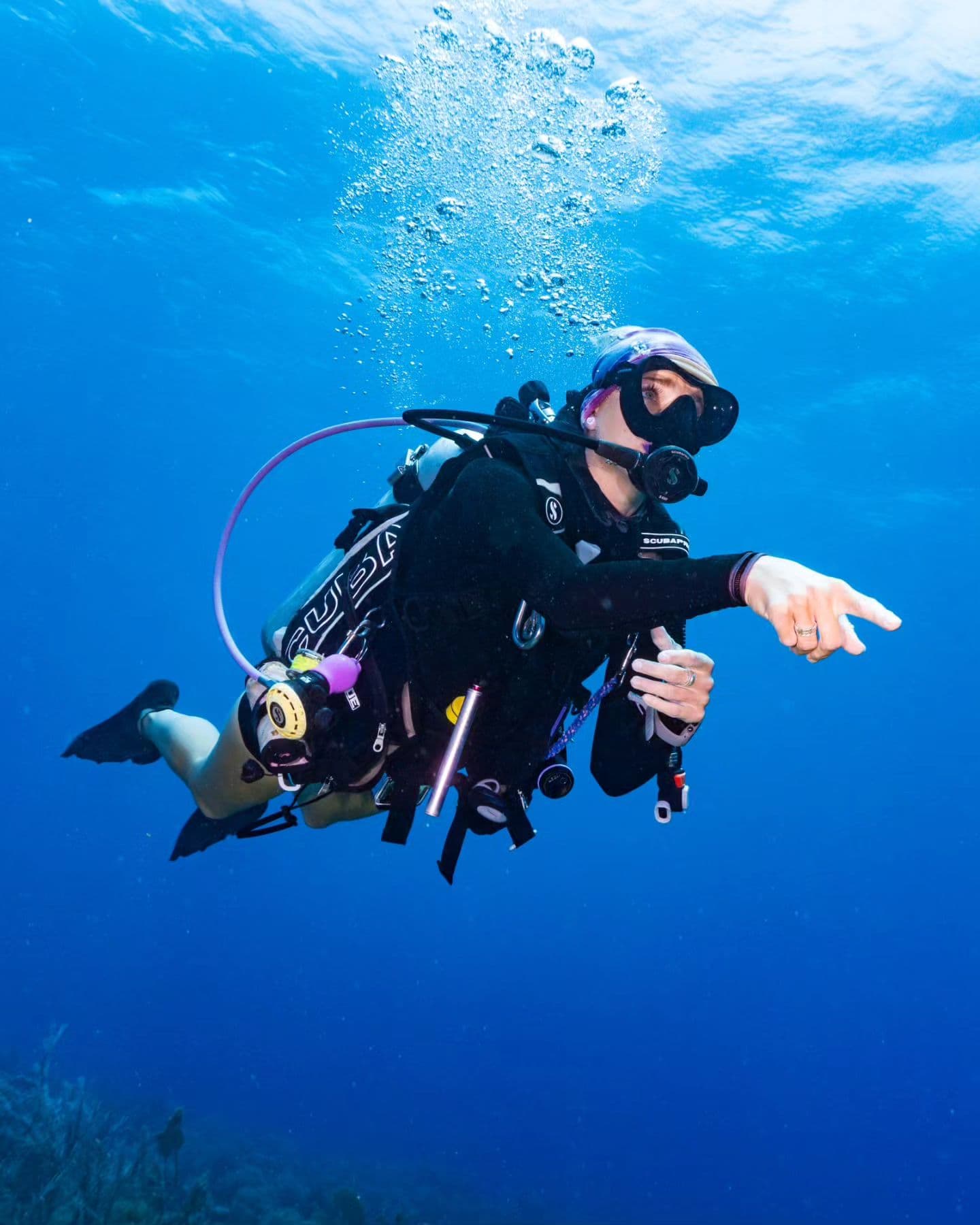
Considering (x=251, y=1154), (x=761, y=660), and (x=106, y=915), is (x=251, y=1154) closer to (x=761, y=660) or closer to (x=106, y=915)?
(x=106, y=915)

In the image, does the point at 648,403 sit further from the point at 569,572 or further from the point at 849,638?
the point at 849,638

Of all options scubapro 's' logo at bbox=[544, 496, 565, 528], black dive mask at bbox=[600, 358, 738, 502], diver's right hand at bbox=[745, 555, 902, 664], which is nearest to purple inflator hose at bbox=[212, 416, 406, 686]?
scubapro 's' logo at bbox=[544, 496, 565, 528]

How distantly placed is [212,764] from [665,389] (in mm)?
3055

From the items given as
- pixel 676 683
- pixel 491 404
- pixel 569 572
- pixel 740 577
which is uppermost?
pixel 491 404

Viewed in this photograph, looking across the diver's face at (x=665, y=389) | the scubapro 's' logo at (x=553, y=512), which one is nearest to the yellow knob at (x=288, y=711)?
the scubapro 's' logo at (x=553, y=512)

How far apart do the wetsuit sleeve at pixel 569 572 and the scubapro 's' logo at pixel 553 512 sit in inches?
5.0

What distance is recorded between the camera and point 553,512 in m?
2.96

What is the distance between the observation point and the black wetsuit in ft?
7.94

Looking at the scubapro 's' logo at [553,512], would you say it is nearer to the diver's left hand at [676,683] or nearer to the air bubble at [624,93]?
the diver's left hand at [676,683]

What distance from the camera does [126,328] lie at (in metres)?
31.3

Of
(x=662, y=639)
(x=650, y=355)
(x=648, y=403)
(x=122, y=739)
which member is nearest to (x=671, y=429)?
(x=648, y=403)

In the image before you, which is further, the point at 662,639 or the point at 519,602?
the point at 662,639

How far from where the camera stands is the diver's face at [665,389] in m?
3.43

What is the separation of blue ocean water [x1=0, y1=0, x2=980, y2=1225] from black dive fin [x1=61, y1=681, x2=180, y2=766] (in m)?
11.0
